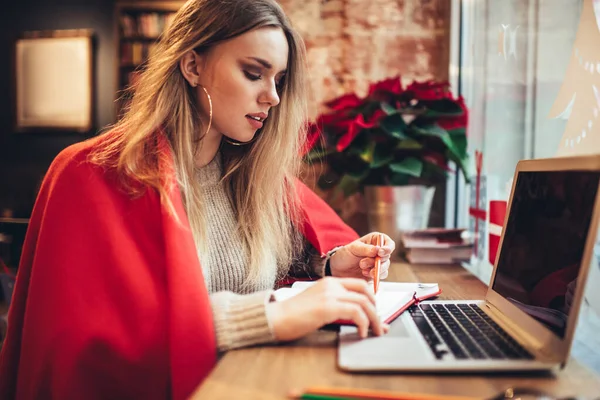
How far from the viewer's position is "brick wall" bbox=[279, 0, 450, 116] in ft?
6.32

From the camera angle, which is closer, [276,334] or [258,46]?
[276,334]

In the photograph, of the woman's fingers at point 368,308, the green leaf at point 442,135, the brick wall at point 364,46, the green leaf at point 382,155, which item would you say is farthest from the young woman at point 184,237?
the brick wall at point 364,46

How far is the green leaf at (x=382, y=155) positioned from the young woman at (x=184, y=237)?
291mm

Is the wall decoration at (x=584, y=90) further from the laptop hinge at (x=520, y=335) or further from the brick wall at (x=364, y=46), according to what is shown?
the brick wall at (x=364, y=46)

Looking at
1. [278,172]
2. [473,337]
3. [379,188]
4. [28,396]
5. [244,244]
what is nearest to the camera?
[473,337]

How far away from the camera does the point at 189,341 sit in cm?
73

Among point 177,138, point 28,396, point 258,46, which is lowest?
point 28,396

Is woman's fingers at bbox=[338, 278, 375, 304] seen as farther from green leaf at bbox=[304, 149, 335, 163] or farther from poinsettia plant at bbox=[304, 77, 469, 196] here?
green leaf at bbox=[304, 149, 335, 163]

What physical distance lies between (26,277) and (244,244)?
48 centimetres

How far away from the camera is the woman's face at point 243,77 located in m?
1.11

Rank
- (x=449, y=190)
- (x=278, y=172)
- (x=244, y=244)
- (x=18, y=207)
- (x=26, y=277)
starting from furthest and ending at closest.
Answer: (x=18, y=207) < (x=449, y=190) < (x=278, y=172) < (x=244, y=244) < (x=26, y=277)

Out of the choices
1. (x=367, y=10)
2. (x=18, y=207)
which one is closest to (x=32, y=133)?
(x=18, y=207)

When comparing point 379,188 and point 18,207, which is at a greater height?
point 379,188

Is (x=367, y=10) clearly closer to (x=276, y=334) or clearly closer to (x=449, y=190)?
(x=449, y=190)
